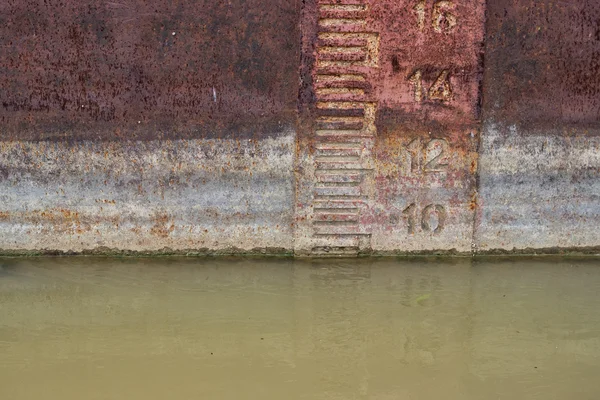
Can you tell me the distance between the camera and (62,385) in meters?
2.69

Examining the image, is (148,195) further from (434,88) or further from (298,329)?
(434,88)

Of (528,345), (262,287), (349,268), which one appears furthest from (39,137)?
(528,345)

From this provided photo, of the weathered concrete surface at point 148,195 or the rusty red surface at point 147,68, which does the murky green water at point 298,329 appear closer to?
the weathered concrete surface at point 148,195

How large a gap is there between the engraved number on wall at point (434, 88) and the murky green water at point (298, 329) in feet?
2.90

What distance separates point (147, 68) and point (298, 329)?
152cm

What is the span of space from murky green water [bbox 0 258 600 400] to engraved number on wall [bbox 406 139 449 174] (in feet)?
1.69

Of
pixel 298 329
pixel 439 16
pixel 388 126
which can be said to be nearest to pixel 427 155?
pixel 388 126

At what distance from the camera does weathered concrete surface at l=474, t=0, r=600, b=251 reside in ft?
11.5

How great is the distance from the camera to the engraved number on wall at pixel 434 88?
3557 mm

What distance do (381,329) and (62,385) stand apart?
1.36 m

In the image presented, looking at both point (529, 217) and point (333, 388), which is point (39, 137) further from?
point (529, 217)

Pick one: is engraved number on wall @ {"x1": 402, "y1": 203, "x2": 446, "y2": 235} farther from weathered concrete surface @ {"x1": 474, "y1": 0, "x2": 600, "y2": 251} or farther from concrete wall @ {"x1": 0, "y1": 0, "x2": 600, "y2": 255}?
weathered concrete surface @ {"x1": 474, "y1": 0, "x2": 600, "y2": 251}

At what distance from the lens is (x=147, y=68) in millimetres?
3520

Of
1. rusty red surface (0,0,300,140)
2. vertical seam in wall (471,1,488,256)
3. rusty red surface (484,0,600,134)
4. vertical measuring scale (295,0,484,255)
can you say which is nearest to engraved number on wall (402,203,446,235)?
vertical measuring scale (295,0,484,255)
